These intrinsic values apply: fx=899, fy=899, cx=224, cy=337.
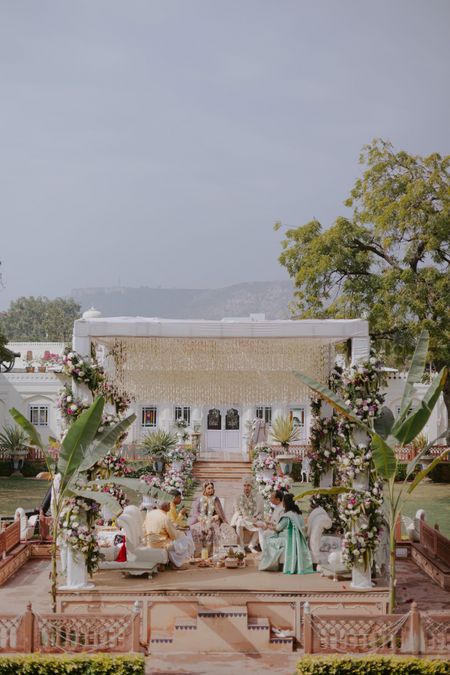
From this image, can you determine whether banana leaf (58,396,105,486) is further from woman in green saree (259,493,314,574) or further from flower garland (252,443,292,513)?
flower garland (252,443,292,513)

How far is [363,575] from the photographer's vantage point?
480 inches

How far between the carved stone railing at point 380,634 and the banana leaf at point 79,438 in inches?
135

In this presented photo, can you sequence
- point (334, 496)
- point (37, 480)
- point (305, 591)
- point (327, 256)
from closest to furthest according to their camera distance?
point (305, 591)
point (334, 496)
point (327, 256)
point (37, 480)

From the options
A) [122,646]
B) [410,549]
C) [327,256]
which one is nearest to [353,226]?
[327,256]

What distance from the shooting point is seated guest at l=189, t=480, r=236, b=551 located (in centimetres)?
1449

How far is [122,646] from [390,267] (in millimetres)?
19079

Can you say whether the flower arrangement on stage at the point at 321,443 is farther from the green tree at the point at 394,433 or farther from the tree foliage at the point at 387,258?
the tree foliage at the point at 387,258

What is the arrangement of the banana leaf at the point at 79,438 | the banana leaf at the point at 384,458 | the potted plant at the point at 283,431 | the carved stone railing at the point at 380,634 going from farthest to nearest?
the potted plant at the point at 283,431 < the banana leaf at the point at 79,438 < the banana leaf at the point at 384,458 < the carved stone railing at the point at 380,634

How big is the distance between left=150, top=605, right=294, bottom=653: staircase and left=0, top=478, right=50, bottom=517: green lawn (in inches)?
480

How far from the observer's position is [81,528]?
1215cm

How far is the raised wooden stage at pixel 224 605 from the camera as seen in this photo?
430 inches

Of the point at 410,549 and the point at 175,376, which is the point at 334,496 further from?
the point at 175,376

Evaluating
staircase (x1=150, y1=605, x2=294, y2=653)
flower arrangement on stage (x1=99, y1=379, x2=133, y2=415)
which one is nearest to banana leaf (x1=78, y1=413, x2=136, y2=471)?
flower arrangement on stage (x1=99, y1=379, x2=133, y2=415)

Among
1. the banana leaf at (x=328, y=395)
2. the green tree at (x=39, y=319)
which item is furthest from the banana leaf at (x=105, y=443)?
the green tree at (x=39, y=319)
